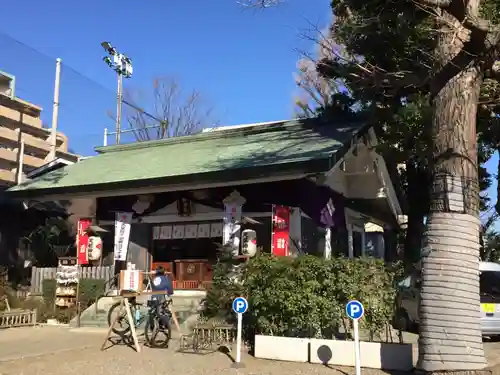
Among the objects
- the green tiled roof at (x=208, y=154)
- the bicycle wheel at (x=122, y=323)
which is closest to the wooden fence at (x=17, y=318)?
the bicycle wheel at (x=122, y=323)

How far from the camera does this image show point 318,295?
30.2 ft

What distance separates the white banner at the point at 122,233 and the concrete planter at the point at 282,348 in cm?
785

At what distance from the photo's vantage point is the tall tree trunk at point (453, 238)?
23.9ft

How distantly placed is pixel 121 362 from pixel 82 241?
8078mm

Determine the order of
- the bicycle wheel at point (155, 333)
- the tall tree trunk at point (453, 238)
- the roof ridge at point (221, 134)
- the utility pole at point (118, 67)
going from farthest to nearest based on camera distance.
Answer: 1. the utility pole at point (118, 67)
2. the roof ridge at point (221, 134)
3. the bicycle wheel at point (155, 333)
4. the tall tree trunk at point (453, 238)

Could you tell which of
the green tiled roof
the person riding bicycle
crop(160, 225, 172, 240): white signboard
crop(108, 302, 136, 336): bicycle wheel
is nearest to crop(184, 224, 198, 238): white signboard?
crop(160, 225, 172, 240): white signboard

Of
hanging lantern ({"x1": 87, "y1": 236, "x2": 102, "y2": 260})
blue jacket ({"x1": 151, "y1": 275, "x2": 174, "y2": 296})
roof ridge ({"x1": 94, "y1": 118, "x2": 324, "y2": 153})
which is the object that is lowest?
blue jacket ({"x1": 151, "y1": 275, "x2": 174, "y2": 296})

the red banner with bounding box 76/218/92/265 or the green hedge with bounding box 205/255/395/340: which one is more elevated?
the red banner with bounding box 76/218/92/265

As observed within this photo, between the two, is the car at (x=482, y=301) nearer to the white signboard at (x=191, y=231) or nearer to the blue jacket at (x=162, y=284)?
the blue jacket at (x=162, y=284)

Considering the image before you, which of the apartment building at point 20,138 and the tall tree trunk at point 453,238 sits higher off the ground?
the apartment building at point 20,138

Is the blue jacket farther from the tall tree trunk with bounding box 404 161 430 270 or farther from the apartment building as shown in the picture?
the apartment building

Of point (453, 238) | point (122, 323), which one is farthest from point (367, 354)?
point (122, 323)

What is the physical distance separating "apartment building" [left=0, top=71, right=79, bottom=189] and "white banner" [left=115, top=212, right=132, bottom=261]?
23.6 metres

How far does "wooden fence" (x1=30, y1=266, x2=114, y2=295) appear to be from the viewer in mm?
A: 15609
